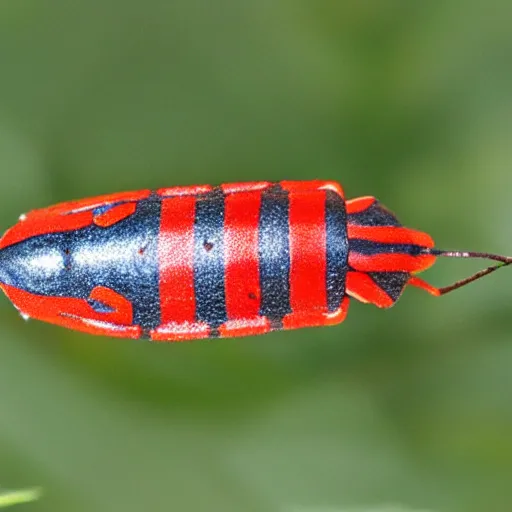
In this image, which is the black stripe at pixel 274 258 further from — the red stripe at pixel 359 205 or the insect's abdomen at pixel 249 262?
the red stripe at pixel 359 205

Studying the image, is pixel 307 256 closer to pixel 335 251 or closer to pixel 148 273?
pixel 335 251

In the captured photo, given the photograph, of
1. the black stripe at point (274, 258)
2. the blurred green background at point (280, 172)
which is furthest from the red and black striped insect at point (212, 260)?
the blurred green background at point (280, 172)

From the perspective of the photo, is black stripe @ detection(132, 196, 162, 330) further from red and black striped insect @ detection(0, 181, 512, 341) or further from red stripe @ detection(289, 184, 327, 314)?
red stripe @ detection(289, 184, 327, 314)

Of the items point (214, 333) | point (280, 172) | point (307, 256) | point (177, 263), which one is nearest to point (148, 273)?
point (177, 263)

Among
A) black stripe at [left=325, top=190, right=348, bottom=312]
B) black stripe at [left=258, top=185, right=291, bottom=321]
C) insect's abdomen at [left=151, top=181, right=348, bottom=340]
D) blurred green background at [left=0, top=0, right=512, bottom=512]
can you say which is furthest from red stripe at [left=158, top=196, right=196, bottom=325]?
blurred green background at [left=0, top=0, right=512, bottom=512]

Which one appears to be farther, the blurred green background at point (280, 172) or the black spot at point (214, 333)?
the blurred green background at point (280, 172)

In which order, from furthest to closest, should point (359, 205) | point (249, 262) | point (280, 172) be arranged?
point (280, 172) < point (359, 205) < point (249, 262)
